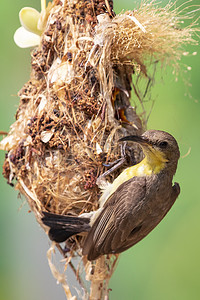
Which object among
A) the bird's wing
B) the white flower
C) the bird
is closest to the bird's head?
the bird

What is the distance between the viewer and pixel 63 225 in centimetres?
187

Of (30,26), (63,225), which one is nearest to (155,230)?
(63,225)

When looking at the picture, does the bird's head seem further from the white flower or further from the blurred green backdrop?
the blurred green backdrop

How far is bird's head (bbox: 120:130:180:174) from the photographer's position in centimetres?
175

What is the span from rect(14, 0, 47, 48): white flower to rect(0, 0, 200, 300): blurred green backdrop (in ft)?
2.33

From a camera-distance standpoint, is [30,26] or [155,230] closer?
[30,26]

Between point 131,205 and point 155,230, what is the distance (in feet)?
5.55

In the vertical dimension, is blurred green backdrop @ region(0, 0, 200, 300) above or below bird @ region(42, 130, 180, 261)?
below

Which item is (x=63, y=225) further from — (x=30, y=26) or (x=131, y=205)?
(x=30, y=26)

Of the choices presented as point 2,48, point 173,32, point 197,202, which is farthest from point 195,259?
point 2,48

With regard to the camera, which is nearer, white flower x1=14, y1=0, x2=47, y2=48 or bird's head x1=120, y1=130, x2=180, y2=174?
bird's head x1=120, y1=130, x2=180, y2=174

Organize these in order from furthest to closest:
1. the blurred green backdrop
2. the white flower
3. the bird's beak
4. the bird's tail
Answer: 1. the blurred green backdrop
2. the white flower
3. the bird's tail
4. the bird's beak

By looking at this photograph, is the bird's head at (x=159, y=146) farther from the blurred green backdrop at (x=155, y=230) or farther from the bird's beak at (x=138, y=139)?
the blurred green backdrop at (x=155, y=230)

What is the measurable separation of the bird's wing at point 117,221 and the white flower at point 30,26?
0.89 meters
